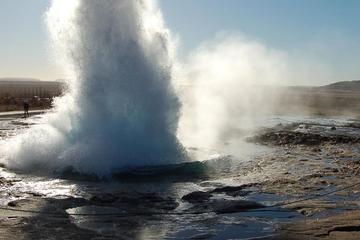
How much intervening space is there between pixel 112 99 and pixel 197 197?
21.2 feet

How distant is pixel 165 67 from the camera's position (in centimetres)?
1886

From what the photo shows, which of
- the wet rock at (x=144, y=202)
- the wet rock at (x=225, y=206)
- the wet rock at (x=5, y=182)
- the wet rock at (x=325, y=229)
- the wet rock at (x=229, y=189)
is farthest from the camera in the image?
the wet rock at (x=5, y=182)

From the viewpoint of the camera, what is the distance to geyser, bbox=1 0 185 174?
1694cm

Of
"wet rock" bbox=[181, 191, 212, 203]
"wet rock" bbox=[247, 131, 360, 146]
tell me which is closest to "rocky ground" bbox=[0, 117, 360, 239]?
"wet rock" bbox=[181, 191, 212, 203]

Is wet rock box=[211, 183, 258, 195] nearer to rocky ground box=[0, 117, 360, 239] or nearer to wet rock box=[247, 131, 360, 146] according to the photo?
rocky ground box=[0, 117, 360, 239]

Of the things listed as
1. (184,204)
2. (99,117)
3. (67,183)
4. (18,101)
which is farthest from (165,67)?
(18,101)

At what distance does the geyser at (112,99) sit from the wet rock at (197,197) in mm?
4355

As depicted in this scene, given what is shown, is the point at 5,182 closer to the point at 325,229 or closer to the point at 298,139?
the point at 325,229

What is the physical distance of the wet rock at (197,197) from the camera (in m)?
12.0

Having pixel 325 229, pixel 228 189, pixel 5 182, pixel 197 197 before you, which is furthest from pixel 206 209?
pixel 5 182

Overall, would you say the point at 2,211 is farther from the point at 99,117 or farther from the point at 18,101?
the point at 18,101

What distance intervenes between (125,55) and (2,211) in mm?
8540

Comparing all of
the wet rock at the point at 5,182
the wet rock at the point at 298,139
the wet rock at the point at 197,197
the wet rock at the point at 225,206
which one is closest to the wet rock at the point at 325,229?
the wet rock at the point at 225,206

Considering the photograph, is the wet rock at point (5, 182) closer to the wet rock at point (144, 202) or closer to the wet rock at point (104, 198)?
the wet rock at point (104, 198)
